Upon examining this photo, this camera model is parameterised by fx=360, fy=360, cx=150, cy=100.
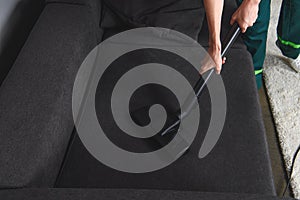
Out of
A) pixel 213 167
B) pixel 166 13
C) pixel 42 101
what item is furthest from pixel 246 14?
pixel 42 101

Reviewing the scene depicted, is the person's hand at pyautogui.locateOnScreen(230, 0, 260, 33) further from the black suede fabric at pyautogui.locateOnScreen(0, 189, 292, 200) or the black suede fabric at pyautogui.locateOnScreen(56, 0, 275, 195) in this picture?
the black suede fabric at pyautogui.locateOnScreen(0, 189, 292, 200)

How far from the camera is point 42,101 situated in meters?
1.09

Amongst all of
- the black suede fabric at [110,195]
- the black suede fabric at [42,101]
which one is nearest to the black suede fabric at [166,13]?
the black suede fabric at [42,101]

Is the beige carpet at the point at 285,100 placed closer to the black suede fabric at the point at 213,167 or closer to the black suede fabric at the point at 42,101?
the black suede fabric at the point at 213,167

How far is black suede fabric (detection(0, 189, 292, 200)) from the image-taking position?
2.89 feet

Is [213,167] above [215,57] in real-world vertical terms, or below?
below

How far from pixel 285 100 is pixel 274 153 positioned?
0.35 meters

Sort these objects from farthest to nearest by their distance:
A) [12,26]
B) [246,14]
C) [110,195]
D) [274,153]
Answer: [274,153] → [12,26] → [246,14] → [110,195]

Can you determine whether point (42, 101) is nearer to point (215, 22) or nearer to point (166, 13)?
point (215, 22)

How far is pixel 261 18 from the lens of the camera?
5.46 feet

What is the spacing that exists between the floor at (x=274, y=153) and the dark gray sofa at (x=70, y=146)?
17.6 inches

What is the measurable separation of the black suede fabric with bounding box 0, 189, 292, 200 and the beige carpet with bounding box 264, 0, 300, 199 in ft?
2.54

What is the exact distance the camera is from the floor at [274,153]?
157 centimetres

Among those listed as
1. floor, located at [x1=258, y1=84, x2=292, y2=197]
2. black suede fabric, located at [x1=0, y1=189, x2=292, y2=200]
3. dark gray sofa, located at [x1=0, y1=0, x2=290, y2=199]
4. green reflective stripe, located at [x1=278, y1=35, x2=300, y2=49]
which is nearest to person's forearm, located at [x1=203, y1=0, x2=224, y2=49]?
dark gray sofa, located at [x1=0, y1=0, x2=290, y2=199]
